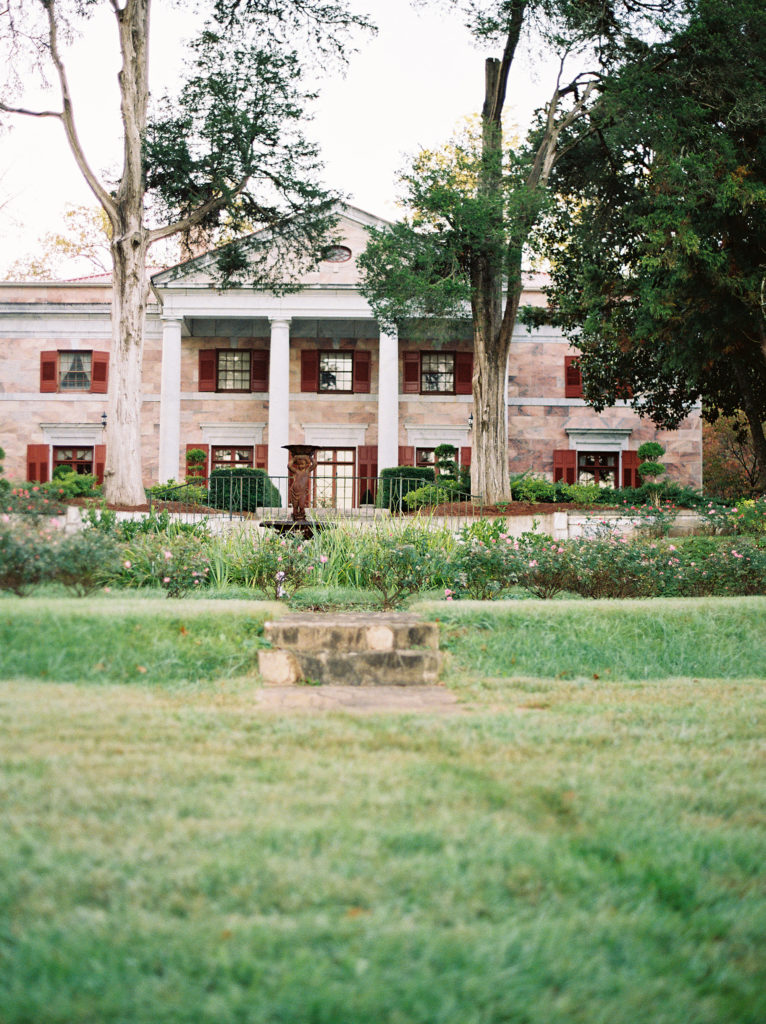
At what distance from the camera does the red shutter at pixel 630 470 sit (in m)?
26.2

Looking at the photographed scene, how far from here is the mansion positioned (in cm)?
2650

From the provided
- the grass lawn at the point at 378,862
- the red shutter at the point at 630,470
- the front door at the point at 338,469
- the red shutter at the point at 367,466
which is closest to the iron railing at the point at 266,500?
the red shutter at the point at 367,466

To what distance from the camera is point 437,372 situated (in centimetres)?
2752

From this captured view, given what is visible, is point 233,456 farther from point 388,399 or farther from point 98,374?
point 388,399

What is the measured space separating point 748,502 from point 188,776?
13631mm

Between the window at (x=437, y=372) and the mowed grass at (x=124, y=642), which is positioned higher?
the window at (x=437, y=372)

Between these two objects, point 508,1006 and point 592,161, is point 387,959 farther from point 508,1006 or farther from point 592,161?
point 592,161

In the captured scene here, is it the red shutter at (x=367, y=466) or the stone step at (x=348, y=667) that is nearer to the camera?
the stone step at (x=348, y=667)

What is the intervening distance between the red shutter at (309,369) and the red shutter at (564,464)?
8.13 m

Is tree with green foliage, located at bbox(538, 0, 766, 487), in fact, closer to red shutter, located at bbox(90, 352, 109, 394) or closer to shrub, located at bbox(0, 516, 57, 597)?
shrub, located at bbox(0, 516, 57, 597)

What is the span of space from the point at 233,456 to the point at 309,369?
12.5ft

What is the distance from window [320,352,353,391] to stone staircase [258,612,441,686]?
73.4 feet

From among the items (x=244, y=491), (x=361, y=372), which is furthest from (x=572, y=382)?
(x=244, y=491)

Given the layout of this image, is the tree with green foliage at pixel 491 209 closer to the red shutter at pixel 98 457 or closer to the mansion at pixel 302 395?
the mansion at pixel 302 395
